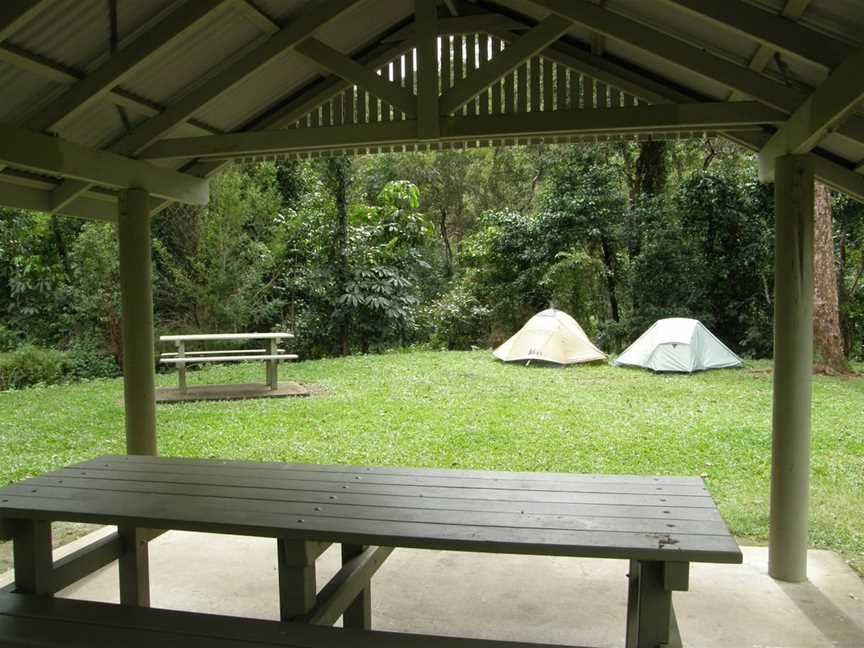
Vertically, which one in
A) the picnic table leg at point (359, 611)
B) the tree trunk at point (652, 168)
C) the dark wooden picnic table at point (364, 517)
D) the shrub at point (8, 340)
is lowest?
the picnic table leg at point (359, 611)

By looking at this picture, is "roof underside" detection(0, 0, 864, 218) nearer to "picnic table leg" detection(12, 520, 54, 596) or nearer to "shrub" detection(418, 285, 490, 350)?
"picnic table leg" detection(12, 520, 54, 596)

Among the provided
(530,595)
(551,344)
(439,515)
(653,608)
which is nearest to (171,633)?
(439,515)

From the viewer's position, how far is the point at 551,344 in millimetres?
13117

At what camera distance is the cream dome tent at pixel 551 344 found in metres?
13.0

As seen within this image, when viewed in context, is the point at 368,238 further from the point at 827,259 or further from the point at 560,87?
the point at 560,87

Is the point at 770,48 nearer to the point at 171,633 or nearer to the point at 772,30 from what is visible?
the point at 772,30

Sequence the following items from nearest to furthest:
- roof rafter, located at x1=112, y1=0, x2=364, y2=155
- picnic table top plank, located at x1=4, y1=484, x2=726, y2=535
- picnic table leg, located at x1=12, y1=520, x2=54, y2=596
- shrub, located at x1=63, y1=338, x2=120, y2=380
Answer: picnic table top plank, located at x1=4, y1=484, x2=726, y2=535 < picnic table leg, located at x1=12, y1=520, x2=54, y2=596 < roof rafter, located at x1=112, y1=0, x2=364, y2=155 < shrub, located at x1=63, y1=338, x2=120, y2=380

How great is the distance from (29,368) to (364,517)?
39.1 ft

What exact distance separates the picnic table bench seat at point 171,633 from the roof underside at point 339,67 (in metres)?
2.23

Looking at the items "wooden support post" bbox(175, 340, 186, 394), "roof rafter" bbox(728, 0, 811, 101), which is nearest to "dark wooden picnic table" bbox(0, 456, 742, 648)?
"roof rafter" bbox(728, 0, 811, 101)

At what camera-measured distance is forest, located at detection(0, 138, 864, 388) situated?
13742mm

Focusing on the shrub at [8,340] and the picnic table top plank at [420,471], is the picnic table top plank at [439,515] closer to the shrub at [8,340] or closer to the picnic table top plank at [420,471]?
the picnic table top plank at [420,471]

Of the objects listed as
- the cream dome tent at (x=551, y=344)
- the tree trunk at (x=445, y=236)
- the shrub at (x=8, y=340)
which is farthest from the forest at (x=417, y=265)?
the tree trunk at (x=445, y=236)

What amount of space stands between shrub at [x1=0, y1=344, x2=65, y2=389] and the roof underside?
352 inches
